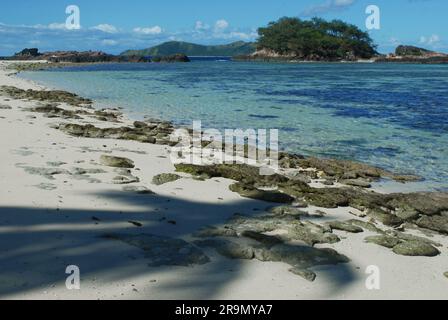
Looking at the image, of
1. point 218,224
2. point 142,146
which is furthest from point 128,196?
point 142,146

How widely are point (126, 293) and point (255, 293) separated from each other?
1.34 metres

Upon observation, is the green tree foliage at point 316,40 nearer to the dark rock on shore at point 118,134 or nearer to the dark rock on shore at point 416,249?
the dark rock on shore at point 118,134

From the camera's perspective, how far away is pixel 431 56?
166m

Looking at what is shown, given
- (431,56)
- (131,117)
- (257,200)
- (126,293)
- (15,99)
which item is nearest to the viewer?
(126,293)

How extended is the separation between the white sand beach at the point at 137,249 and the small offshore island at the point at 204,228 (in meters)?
0.02

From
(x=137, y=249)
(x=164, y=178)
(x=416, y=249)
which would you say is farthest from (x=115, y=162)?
(x=416, y=249)

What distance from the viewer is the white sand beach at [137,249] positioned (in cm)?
487

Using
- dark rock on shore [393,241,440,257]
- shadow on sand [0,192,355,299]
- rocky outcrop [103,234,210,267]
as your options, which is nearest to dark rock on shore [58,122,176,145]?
shadow on sand [0,192,355,299]

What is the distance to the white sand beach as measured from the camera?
16.0 feet

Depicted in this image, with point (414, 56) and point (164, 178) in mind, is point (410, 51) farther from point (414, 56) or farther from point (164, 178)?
point (164, 178)

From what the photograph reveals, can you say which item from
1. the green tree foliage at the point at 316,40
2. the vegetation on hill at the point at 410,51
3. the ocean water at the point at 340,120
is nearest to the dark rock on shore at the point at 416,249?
the ocean water at the point at 340,120

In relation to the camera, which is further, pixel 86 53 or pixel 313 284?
pixel 86 53
